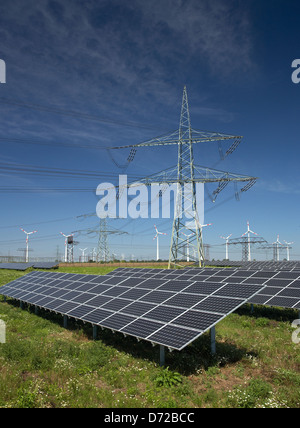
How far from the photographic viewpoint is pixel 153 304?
15.8 m

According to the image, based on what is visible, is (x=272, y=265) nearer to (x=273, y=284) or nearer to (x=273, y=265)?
(x=273, y=265)

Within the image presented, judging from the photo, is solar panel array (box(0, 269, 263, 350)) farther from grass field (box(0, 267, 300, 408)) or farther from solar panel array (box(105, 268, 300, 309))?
solar panel array (box(105, 268, 300, 309))

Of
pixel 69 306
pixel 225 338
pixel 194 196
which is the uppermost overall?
pixel 194 196

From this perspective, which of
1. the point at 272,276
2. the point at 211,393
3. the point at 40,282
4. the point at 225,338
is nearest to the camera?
the point at 211,393

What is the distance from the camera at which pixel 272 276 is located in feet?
86.4

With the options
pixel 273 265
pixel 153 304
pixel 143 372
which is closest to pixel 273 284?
pixel 153 304

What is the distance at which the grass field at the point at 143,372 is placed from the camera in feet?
33.1

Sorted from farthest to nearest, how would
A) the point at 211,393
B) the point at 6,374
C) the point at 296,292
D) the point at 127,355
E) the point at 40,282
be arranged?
1. the point at 40,282
2. the point at 296,292
3. the point at 127,355
4. the point at 6,374
5. the point at 211,393

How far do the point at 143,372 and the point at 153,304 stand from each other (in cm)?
385

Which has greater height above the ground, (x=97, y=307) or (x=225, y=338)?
(x=97, y=307)

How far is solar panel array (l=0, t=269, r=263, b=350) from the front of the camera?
1262 cm

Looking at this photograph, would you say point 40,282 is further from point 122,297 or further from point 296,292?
point 296,292

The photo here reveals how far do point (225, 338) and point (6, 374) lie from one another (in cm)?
1146
